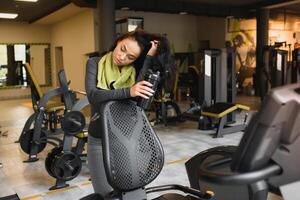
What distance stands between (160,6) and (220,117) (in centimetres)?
493

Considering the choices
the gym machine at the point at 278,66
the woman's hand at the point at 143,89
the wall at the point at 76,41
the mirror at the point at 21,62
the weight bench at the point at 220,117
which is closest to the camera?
the woman's hand at the point at 143,89

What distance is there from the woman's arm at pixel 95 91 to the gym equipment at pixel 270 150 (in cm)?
73

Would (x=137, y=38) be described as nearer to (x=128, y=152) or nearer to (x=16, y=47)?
(x=128, y=152)

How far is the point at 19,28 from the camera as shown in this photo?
13.7 metres

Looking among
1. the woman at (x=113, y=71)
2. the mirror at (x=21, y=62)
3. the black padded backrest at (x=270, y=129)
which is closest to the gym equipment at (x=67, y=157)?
the woman at (x=113, y=71)

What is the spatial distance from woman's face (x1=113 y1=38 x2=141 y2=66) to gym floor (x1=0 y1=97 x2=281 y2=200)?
0.84 meters

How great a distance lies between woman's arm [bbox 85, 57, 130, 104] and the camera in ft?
5.25

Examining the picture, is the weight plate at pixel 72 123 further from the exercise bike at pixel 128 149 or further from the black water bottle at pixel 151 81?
the black water bottle at pixel 151 81

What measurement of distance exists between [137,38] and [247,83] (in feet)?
37.1

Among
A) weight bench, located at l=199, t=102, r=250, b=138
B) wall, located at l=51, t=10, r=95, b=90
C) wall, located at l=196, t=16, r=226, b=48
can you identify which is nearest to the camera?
weight bench, located at l=199, t=102, r=250, b=138

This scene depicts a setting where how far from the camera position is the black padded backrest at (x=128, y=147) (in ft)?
5.20

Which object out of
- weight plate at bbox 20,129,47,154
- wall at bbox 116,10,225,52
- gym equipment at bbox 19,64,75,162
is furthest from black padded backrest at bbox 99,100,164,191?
wall at bbox 116,10,225,52

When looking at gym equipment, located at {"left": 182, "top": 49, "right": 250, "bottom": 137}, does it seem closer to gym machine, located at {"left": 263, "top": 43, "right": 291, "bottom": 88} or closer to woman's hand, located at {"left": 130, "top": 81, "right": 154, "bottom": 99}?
gym machine, located at {"left": 263, "top": 43, "right": 291, "bottom": 88}

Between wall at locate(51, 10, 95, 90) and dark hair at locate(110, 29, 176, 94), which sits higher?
wall at locate(51, 10, 95, 90)
